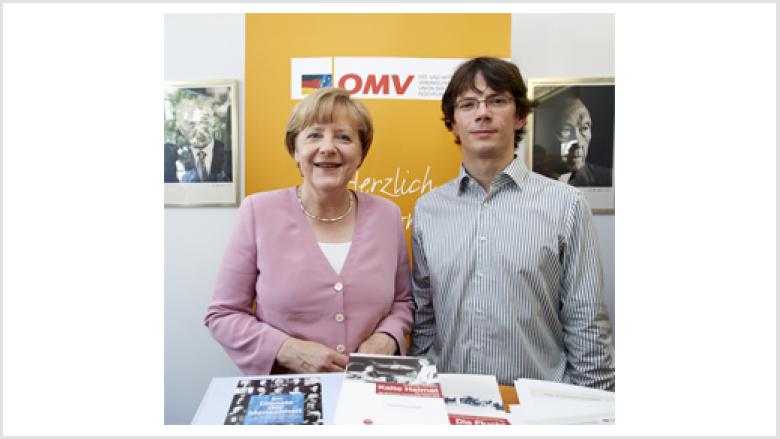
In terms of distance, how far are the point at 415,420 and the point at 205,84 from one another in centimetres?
198

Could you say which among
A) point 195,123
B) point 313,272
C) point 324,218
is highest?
point 195,123

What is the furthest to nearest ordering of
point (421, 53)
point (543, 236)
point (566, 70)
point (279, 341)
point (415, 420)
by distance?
point (566, 70) → point (421, 53) → point (543, 236) → point (279, 341) → point (415, 420)

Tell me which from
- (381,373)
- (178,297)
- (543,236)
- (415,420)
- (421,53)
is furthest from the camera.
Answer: (178,297)

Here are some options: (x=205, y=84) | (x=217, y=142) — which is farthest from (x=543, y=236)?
(x=205, y=84)

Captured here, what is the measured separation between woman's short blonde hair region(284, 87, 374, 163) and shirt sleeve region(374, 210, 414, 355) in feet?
1.08

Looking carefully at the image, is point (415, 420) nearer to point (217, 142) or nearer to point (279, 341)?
point (279, 341)

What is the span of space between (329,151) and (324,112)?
121 millimetres

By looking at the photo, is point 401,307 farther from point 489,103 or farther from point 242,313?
point 489,103

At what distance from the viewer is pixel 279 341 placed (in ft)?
4.10

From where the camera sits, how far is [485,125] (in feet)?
4.66

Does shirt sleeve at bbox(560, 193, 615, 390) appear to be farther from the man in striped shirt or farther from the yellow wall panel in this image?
the yellow wall panel

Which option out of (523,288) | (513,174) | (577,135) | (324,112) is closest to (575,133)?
(577,135)

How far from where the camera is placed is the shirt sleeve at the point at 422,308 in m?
1.52

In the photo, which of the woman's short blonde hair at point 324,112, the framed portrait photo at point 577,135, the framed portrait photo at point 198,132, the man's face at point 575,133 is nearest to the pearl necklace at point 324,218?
the woman's short blonde hair at point 324,112
